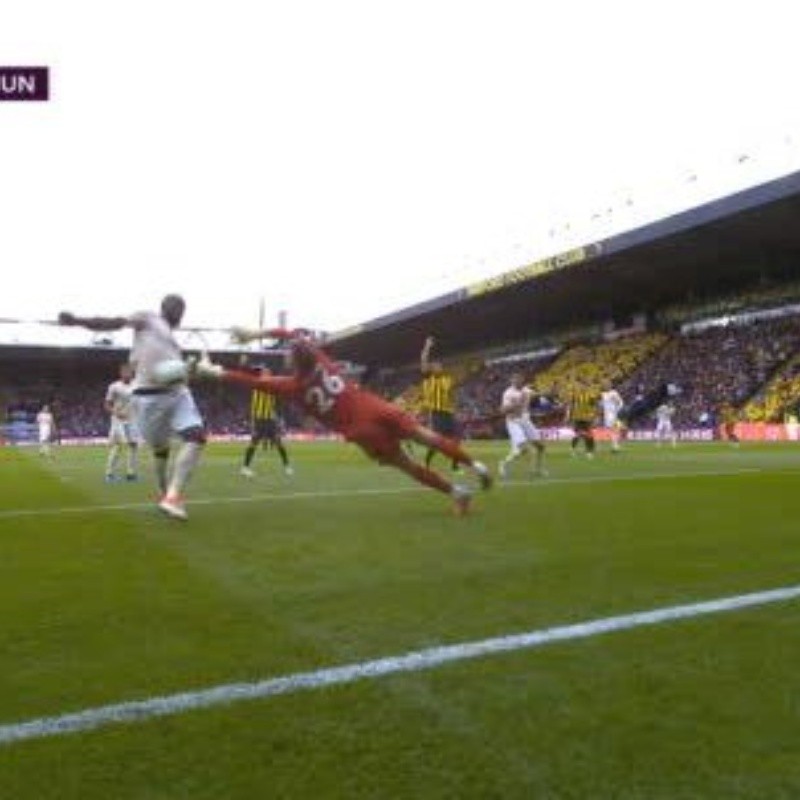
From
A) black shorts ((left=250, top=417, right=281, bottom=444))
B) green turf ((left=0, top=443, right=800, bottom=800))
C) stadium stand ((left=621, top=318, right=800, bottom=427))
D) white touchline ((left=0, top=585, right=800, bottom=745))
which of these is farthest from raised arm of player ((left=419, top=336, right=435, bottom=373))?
stadium stand ((left=621, top=318, right=800, bottom=427))

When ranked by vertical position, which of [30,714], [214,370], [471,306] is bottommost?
[30,714]

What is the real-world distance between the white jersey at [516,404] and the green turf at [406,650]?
9.02 m

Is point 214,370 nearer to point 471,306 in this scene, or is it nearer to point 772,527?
point 772,527

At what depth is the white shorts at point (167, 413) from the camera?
11.4 meters

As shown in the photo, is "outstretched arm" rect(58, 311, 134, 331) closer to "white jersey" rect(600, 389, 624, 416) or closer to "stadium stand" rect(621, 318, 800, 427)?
"white jersey" rect(600, 389, 624, 416)

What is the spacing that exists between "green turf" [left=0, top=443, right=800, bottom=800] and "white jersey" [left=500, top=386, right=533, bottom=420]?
29.6 ft

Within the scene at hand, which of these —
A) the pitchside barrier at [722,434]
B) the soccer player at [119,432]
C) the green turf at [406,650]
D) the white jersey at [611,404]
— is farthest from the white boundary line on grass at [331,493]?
the pitchside barrier at [722,434]

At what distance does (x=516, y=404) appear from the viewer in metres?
20.4

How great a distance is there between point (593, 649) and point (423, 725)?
133 centimetres

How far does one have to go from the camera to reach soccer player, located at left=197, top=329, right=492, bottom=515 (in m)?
11.2

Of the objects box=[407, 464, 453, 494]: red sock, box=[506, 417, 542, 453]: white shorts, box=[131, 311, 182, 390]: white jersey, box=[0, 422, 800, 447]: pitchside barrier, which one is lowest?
box=[0, 422, 800, 447]: pitchside barrier

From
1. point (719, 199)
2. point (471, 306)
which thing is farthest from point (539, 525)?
point (471, 306)

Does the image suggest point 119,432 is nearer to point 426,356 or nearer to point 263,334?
point 426,356

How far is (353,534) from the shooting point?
9.99 meters
